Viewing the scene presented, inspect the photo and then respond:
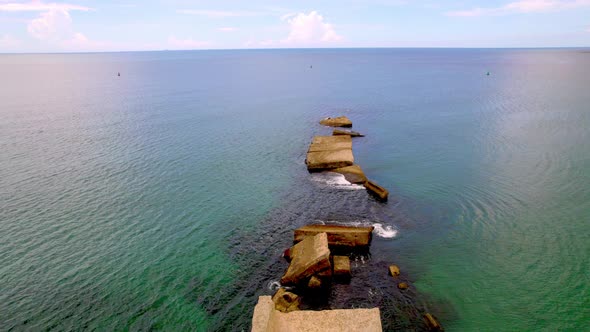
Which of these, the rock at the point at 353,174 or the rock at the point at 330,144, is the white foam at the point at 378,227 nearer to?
the rock at the point at 353,174

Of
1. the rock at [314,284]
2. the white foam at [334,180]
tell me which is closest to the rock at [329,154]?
the white foam at [334,180]

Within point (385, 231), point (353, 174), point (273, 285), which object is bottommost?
point (385, 231)

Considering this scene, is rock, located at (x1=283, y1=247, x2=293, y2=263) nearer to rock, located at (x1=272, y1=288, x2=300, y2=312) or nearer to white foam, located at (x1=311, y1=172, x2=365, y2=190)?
rock, located at (x1=272, y1=288, x2=300, y2=312)

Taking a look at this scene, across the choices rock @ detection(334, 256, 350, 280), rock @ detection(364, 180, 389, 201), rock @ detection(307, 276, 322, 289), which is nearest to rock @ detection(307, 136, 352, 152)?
rock @ detection(364, 180, 389, 201)

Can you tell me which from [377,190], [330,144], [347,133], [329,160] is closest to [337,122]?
[347,133]

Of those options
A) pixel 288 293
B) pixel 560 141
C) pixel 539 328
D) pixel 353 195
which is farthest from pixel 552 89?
pixel 288 293

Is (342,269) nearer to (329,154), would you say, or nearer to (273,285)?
(273,285)
